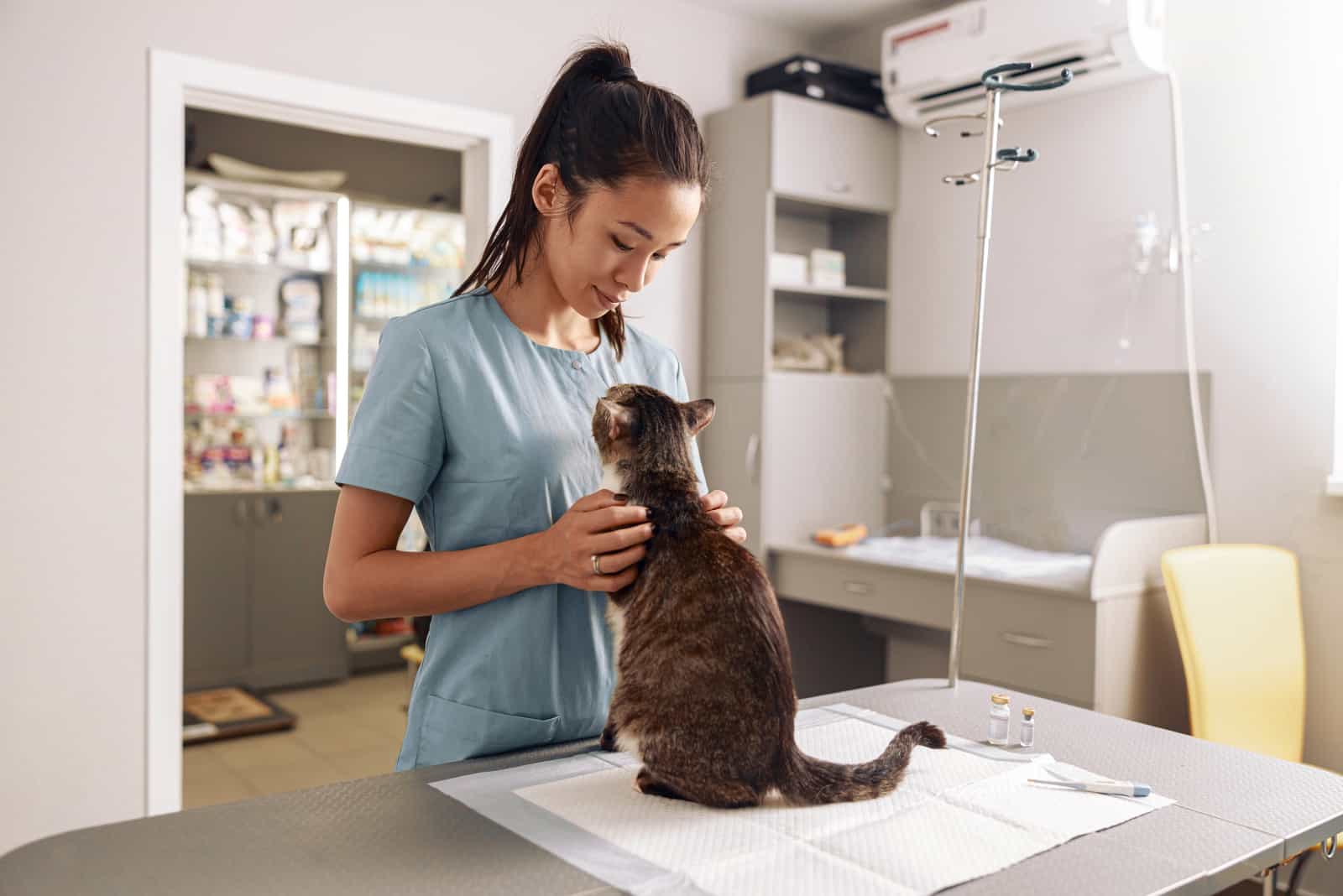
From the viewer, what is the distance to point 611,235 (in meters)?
1.09

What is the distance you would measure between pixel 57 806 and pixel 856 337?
116 inches

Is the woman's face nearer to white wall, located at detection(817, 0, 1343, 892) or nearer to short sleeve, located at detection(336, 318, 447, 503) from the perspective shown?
short sleeve, located at detection(336, 318, 447, 503)

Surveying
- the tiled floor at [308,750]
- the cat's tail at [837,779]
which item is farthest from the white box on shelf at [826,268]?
the cat's tail at [837,779]

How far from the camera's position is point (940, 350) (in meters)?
3.65

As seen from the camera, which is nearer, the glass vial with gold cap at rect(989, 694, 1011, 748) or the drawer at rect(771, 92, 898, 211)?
the glass vial with gold cap at rect(989, 694, 1011, 748)

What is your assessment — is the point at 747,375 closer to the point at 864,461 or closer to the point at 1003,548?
the point at 864,461

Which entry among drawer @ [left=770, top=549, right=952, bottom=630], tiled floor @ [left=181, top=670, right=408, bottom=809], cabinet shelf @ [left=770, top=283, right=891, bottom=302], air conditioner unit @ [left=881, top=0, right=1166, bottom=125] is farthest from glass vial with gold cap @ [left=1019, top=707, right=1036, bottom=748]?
cabinet shelf @ [left=770, top=283, right=891, bottom=302]

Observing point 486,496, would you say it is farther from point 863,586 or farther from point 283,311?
point 283,311

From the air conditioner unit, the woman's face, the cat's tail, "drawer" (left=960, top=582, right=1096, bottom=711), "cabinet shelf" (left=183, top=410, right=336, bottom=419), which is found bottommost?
"drawer" (left=960, top=582, right=1096, bottom=711)

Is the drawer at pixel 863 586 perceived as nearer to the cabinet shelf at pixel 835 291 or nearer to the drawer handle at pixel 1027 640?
the drawer handle at pixel 1027 640

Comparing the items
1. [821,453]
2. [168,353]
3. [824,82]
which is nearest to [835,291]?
[821,453]

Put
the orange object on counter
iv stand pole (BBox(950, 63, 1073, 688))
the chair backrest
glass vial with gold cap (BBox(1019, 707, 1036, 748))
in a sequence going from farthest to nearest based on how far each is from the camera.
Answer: the orange object on counter, the chair backrest, iv stand pole (BBox(950, 63, 1073, 688)), glass vial with gold cap (BBox(1019, 707, 1036, 748))

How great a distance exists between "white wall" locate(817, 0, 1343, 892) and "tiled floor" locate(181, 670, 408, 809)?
2493 millimetres

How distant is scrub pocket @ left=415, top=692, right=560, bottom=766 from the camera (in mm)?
1116
